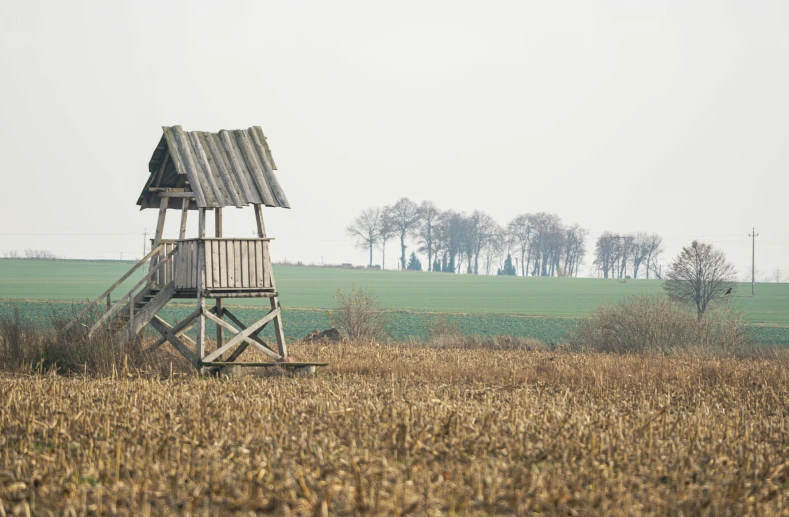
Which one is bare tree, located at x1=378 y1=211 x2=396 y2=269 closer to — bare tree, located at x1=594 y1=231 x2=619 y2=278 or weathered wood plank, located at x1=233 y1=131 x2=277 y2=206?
bare tree, located at x1=594 y1=231 x2=619 y2=278

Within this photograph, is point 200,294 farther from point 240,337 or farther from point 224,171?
point 224,171

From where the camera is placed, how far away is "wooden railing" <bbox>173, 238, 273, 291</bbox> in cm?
2116

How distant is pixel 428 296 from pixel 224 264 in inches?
2987

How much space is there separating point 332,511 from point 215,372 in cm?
1364

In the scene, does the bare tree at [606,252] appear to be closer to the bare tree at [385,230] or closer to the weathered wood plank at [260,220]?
the bare tree at [385,230]

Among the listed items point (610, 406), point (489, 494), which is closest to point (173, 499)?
point (489, 494)

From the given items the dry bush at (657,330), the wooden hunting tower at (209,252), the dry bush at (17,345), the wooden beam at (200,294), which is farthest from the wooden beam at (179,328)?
the dry bush at (657,330)

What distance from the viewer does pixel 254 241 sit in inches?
862

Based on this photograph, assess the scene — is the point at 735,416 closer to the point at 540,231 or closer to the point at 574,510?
the point at 574,510

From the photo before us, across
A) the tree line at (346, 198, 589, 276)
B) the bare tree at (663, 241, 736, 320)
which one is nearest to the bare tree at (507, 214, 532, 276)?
the tree line at (346, 198, 589, 276)

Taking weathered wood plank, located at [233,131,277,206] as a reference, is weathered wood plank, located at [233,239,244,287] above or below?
below

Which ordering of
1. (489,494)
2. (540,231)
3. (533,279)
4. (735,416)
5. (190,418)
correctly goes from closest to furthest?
(489,494) < (190,418) < (735,416) < (533,279) < (540,231)

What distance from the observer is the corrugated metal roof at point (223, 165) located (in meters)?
21.9

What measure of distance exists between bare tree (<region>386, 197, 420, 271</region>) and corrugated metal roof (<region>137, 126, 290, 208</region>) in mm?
115000
